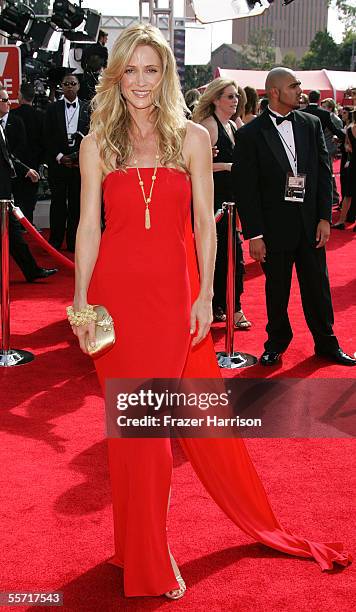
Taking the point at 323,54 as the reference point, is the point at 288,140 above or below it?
below

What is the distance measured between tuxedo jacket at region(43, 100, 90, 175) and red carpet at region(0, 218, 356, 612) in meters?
4.80

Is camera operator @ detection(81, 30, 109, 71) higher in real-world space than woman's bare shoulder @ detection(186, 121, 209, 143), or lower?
higher

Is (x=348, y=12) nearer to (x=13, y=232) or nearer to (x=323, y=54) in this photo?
(x=323, y=54)

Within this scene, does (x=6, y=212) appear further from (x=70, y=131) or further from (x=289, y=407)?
(x=70, y=131)

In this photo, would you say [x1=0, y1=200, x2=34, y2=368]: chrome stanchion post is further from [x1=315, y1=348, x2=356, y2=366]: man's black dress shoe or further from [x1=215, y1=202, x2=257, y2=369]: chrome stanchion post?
[x1=315, y1=348, x2=356, y2=366]: man's black dress shoe

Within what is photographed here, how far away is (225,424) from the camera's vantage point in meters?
3.31

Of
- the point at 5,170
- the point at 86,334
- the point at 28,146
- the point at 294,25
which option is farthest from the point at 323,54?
the point at 86,334

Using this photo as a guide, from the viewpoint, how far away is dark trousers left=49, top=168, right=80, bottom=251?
1063cm

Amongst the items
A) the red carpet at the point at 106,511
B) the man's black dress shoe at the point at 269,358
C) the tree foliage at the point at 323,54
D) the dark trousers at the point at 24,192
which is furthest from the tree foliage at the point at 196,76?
the red carpet at the point at 106,511

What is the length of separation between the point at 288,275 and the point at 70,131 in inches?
200

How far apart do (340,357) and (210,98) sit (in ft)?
7.00

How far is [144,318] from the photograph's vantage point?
2.91 metres

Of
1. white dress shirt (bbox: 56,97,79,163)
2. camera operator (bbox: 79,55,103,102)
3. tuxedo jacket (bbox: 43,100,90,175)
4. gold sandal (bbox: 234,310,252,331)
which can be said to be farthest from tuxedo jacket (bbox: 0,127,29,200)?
camera operator (bbox: 79,55,103,102)

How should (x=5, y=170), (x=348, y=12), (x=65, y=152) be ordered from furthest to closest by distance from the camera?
1. (x=348, y=12)
2. (x=65, y=152)
3. (x=5, y=170)
